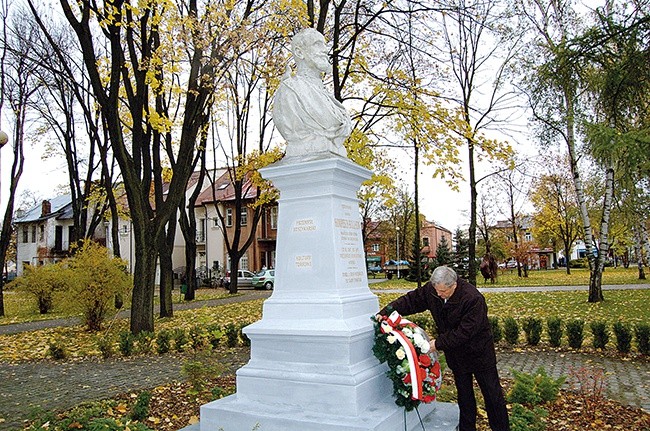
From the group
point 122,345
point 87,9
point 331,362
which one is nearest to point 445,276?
point 331,362

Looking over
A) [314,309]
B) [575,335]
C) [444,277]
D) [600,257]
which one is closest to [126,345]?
[314,309]

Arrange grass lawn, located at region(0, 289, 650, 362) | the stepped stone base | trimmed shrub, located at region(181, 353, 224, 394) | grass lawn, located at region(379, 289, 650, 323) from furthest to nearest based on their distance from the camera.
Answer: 1. grass lawn, located at region(379, 289, 650, 323)
2. grass lawn, located at region(0, 289, 650, 362)
3. trimmed shrub, located at region(181, 353, 224, 394)
4. the stepped stone base

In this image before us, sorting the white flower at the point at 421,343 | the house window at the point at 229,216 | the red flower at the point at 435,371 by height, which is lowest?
the red flower at the point at 435,371

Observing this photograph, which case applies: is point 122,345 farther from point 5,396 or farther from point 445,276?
point 445,276

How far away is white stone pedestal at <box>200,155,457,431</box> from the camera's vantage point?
190 inches

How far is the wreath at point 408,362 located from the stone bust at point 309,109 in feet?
6.69

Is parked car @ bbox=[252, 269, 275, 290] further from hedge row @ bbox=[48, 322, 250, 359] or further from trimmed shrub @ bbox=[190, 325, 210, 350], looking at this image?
hedge row @ bbox=[48, 322, 250, 359]

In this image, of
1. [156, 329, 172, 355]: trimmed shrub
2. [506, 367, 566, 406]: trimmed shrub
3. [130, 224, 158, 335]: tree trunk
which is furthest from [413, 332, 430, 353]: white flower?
[130, 224, 158, 335]: tree trunk

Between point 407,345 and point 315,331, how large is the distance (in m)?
0.88

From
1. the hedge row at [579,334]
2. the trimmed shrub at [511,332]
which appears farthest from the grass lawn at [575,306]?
the trimmed shrub at [511,332]

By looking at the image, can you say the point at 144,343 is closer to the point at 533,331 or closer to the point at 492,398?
the point at 533,331

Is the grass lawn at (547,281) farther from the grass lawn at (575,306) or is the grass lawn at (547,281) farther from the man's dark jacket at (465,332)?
the man's dark jacket at (465,332)

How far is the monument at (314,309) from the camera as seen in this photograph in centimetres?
486

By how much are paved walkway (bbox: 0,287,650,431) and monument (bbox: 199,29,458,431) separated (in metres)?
3.16
